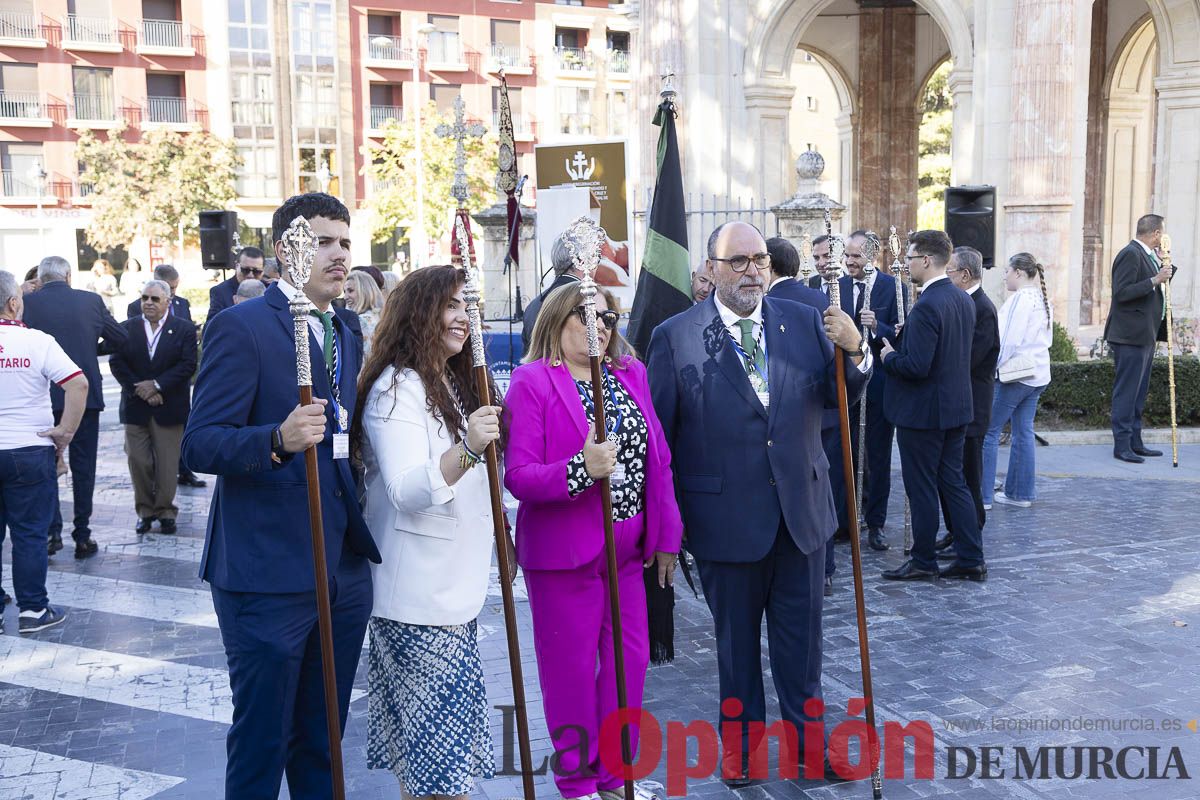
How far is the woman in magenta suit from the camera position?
4348mm

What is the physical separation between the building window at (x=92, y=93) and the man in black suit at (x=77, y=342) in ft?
136

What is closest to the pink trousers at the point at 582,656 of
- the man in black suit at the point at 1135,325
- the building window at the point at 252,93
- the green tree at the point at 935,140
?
the man in black suit at the point at 1135,325

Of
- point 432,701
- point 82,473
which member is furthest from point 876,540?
point 82,473

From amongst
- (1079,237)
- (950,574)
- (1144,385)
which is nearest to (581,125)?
(1079,237)

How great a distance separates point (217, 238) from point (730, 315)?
43.1 feet

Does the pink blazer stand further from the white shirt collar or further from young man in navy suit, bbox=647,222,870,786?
the white shirt collar

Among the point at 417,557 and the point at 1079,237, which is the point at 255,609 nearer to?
the point at 417,557

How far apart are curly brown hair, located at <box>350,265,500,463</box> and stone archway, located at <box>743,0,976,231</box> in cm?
1352

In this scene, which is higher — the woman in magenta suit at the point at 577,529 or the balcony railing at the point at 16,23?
the balcony railing at the point at 16,23

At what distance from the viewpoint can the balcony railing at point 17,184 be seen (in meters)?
44.6

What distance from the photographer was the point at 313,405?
323 centimetres

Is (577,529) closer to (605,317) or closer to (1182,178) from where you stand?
(605,317)

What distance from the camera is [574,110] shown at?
5375cm

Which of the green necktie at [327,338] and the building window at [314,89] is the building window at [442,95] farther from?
the green necktie at [327,338]
